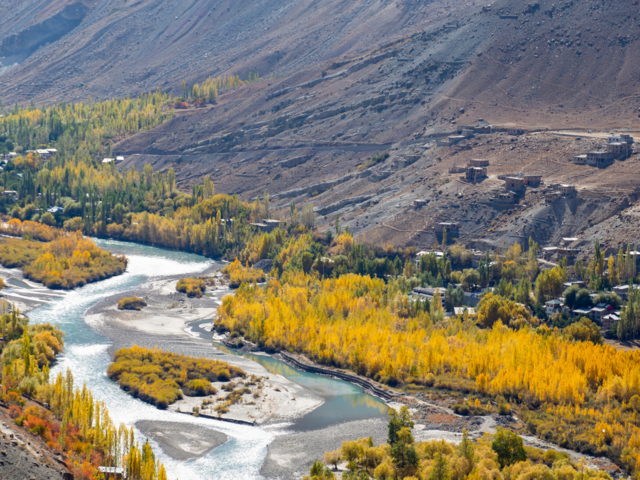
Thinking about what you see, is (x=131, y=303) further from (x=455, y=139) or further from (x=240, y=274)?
(x=455, y=139)

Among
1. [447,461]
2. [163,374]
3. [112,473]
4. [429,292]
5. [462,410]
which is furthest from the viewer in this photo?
[429,292]

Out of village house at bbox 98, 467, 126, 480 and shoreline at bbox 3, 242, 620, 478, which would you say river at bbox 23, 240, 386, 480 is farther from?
village house at bbox 98, 467, 126, 480

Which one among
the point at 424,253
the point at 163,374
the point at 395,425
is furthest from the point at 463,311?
the point at 395,425

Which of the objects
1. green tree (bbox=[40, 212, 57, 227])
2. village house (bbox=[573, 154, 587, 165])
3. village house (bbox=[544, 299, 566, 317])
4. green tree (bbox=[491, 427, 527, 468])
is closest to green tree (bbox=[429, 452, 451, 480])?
green tree (bbox=[491, 427, 527, 468])

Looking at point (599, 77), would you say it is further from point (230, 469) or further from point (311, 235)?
point (230, 469)

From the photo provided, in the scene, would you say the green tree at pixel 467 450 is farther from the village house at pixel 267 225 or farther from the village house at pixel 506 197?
the village house at pixel 267 225

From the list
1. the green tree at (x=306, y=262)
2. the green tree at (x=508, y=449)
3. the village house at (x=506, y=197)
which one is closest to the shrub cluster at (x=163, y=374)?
the green tree at (x=508, y=449)
